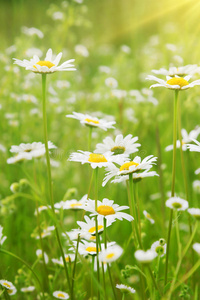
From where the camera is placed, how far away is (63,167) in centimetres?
255

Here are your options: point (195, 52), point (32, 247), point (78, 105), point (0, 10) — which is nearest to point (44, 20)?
point (0, 10)

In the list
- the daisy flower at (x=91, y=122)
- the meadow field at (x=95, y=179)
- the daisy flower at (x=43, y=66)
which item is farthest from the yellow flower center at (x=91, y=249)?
the daisy flower at (x=43, y=66)

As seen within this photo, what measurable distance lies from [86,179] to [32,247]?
67cm

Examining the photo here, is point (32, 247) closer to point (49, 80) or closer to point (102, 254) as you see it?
point (102, 254)

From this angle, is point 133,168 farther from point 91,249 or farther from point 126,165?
point 91,249

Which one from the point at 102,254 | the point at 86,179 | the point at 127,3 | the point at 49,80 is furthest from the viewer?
the point at 127,3

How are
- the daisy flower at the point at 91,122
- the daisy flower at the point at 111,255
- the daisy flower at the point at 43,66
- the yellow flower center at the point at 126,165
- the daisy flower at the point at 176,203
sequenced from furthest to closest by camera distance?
1. the daisy flower at the point at 91,122
2. the daisy flower at the point at 43,66
3. the yellow flower center at the point at 126,165
4. the daisy flower at the point at 176,203
5. the daisy flower at the point at 111,255

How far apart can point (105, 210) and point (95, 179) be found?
0.31 ft

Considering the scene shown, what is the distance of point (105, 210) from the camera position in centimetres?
105

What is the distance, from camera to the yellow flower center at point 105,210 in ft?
3.41

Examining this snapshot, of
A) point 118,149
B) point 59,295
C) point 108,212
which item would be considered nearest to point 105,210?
point 108,212

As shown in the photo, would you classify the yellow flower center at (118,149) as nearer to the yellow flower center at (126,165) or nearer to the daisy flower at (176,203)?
the yellow flower center at (126,165)

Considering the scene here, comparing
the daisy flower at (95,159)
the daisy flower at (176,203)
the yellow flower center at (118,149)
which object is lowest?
the daisy flower at (176,203)

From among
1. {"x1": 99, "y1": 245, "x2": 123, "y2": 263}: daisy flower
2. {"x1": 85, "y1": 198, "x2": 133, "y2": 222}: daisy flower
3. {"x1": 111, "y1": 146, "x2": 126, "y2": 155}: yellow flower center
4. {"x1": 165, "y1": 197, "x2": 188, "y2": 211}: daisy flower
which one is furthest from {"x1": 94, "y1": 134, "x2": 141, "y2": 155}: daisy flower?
{"x1": 99, "y1": 245, "x2": 123, "y2": 263}: daisy flower
